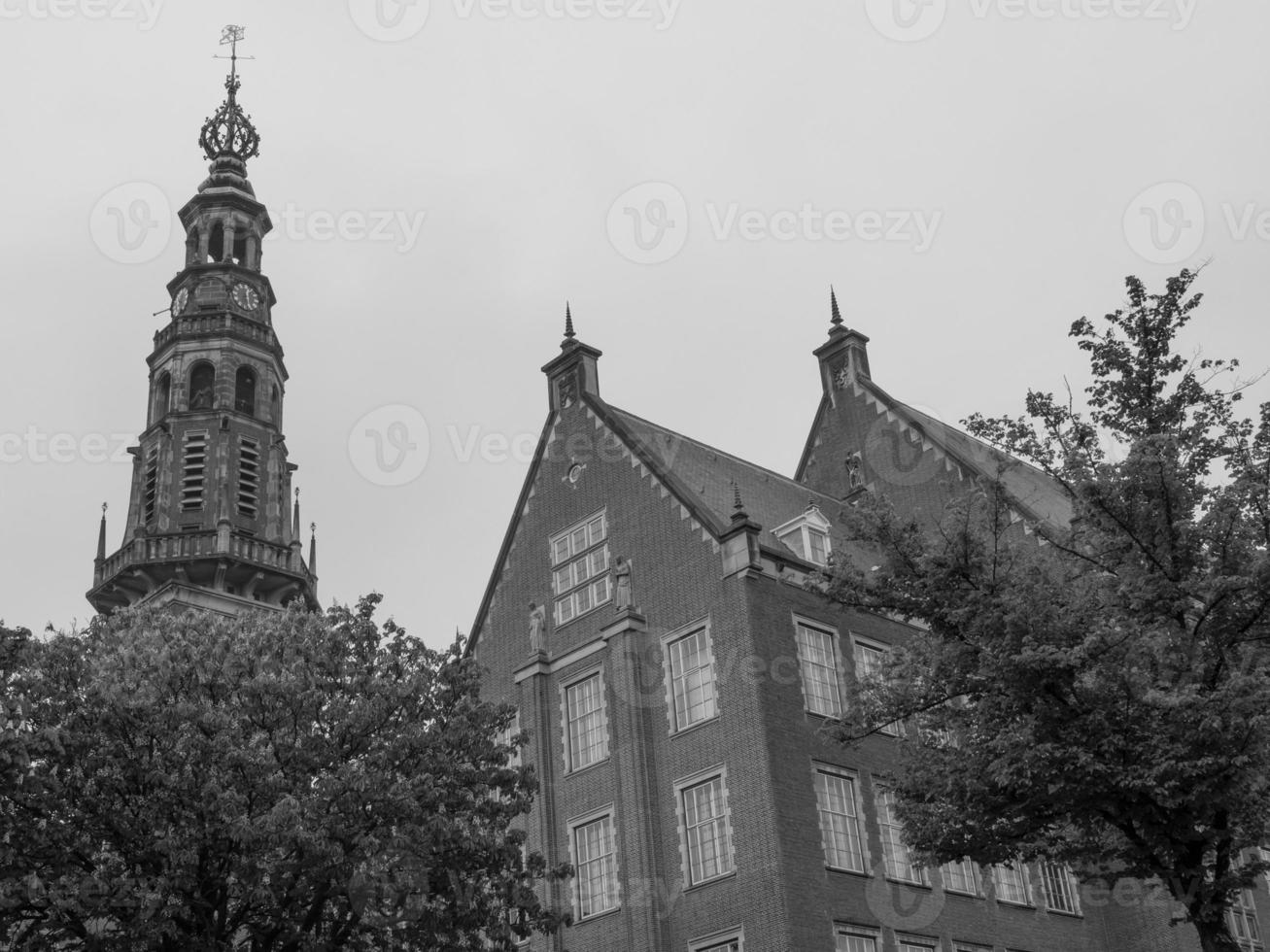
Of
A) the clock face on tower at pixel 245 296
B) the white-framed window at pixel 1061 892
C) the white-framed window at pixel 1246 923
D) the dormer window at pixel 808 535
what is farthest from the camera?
the clock face on tower at pixel 245 296

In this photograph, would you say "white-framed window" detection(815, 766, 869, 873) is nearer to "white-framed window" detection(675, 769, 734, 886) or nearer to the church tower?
"white-framed window" detection(675, 769, 734, 886)

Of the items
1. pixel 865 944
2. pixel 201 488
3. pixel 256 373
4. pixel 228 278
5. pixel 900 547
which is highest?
pixel 228 278

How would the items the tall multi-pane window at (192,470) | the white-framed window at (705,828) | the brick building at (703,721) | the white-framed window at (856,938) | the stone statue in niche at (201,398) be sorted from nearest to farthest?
the white-framed window at (856,938) < the brick building at (703,721) < the white-framed window at (705,828) < the tall multi-pane window at (192,470) < the stone statue in niche at (201,398)

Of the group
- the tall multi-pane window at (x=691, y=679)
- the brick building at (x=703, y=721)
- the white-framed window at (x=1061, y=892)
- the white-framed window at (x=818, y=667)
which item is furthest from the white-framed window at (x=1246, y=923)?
the tall multi-pane window at (x=691, y=679)

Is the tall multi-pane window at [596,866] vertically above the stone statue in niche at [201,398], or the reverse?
the stone statue in niche at [201,398]

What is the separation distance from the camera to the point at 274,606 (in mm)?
68062

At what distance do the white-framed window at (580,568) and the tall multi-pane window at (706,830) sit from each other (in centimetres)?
653

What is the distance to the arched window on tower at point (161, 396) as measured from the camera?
Result: 71625 mm

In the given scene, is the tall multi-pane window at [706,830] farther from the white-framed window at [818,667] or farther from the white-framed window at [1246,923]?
the white-framed window at [1246,923]

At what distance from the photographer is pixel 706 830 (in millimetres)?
34281

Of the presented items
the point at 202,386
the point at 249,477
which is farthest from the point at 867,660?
the point at 202,386

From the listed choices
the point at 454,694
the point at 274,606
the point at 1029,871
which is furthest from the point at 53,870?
the point at 274,606

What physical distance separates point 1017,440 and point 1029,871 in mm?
18842

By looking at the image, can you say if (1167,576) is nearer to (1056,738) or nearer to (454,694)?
(1056,738)
